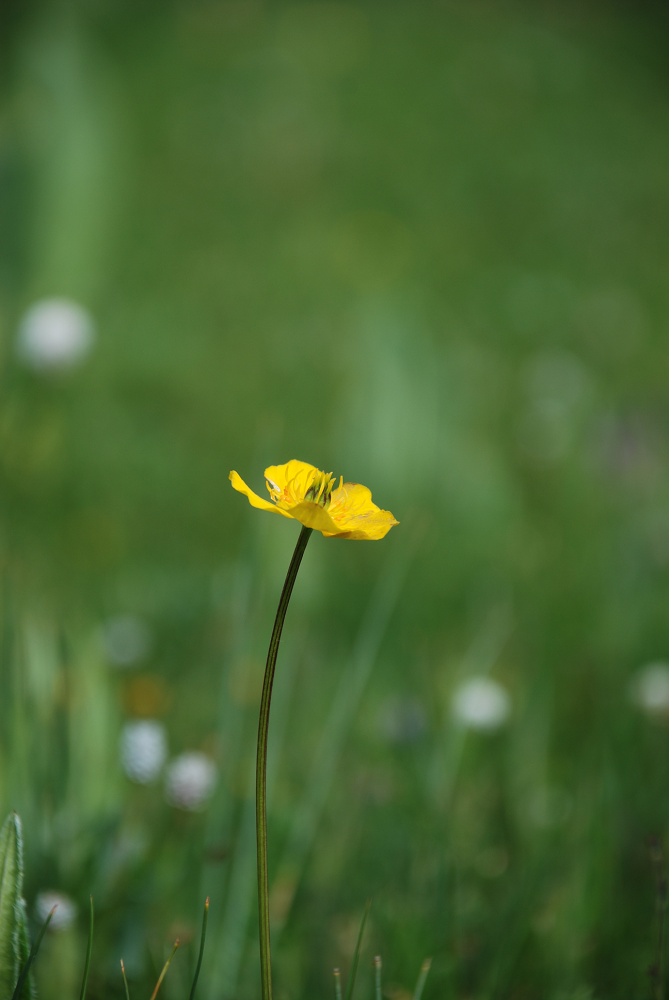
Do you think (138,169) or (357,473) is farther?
(138,169)

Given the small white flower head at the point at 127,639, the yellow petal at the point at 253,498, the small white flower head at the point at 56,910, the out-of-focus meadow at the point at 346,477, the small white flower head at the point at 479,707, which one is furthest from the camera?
the small white flower head at the point at 127,639

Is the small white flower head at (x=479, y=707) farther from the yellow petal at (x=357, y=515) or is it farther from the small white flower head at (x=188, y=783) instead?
the yellow petal at (x=357, y=515)

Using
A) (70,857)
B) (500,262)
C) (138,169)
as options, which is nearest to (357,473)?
(70,857)

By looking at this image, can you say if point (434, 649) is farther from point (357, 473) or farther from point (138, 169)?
point (138, 169)

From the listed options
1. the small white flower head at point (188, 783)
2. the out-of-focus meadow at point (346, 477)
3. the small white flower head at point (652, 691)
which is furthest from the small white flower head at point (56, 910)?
the small white flower head at point (652, 691)

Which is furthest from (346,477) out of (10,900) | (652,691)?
(10,900)
